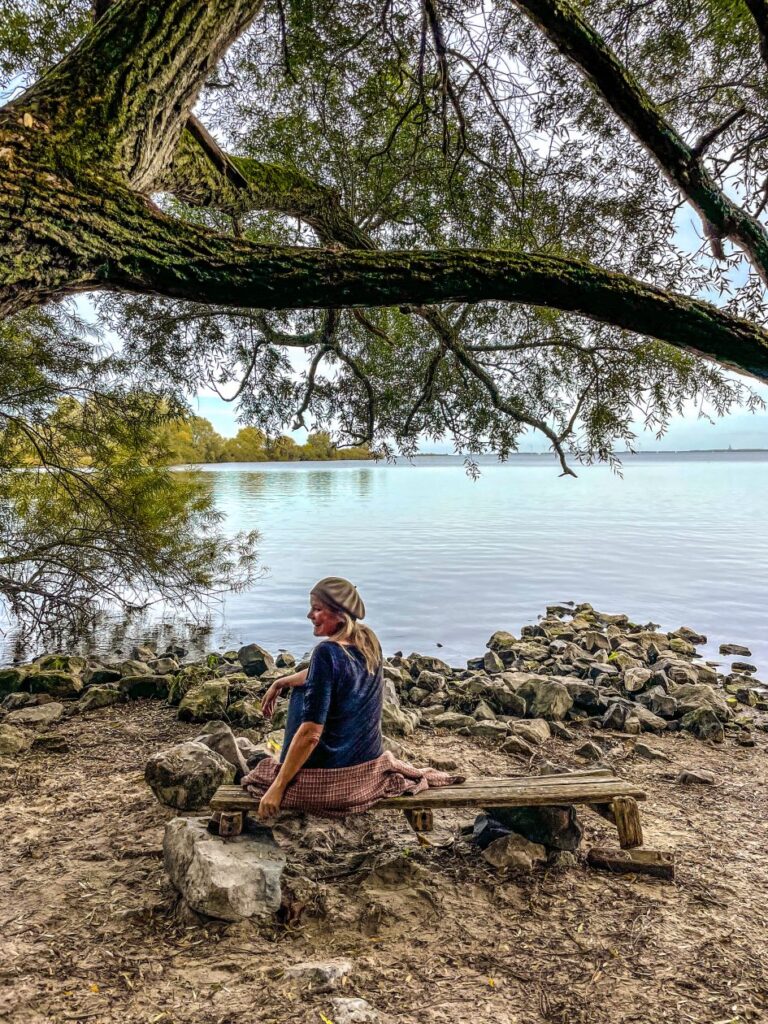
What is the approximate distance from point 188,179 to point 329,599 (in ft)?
10.3

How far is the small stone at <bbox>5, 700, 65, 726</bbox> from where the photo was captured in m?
5.52

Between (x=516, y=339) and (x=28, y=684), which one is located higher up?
(x=516, y=339)

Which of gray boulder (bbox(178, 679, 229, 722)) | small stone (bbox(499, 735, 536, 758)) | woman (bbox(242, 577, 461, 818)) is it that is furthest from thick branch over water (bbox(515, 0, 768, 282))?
gray boulder (bbox(178, 679, 229, 722))

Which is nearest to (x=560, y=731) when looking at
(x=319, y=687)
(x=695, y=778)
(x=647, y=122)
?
(x=695, y=778)

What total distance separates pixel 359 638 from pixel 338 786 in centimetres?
73

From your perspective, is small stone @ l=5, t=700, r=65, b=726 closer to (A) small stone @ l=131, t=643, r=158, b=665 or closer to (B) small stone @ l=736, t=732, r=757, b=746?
(A) small stone @ l=131, t=643, r=158, b=665

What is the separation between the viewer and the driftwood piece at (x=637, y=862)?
317 centimetres

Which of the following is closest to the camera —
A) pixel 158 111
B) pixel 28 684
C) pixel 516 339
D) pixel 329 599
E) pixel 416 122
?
pixel 158 111

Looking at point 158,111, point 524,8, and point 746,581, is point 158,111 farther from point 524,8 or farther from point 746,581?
point 746,581

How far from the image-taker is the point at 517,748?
200 inches

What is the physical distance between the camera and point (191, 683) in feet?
21.1

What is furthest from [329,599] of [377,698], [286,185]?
[286,185]

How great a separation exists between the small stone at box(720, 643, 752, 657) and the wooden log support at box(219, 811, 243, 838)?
9444mm

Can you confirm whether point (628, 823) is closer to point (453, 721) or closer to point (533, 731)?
point (533, 731)
